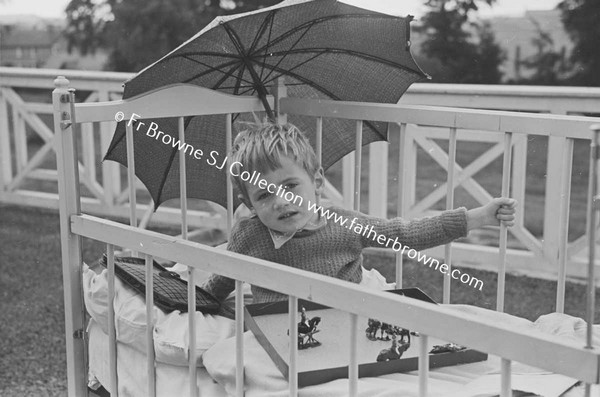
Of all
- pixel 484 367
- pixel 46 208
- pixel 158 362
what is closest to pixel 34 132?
pixel 46 208

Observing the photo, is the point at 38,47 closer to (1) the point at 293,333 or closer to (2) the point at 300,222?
(2) the point at 300,222

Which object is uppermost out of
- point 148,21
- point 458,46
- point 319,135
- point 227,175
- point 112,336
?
point 148,21

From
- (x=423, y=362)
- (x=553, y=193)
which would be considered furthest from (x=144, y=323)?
(x=553, y=193)

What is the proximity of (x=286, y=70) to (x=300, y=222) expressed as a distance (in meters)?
0.57

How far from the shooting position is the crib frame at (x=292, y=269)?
3.46 ft

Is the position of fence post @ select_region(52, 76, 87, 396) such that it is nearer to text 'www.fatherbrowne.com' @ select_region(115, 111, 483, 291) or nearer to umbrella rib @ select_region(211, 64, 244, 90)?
text 'www.fatherbrowne.com' @ select_region(115, 111, 483, 291)

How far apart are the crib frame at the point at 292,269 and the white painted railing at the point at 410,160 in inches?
4.8

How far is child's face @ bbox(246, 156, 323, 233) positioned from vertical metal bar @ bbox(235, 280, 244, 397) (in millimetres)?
480

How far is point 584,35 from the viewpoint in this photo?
4.31 m

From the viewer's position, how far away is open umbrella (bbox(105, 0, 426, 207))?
212 centimetres

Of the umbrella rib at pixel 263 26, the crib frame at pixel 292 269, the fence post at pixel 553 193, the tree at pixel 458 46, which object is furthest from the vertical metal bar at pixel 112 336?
the tree at pixel 458 46

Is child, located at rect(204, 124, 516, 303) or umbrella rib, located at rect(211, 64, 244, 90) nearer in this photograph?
child, located at rect(204, 124, 516, 303)

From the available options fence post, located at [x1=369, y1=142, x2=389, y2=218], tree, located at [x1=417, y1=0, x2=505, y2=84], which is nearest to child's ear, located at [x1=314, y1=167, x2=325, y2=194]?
fence post, located at [x1=369, y1=142, x2=389, y2=218]

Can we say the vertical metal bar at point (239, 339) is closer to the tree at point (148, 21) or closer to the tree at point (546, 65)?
the tree at point (148, 21)
